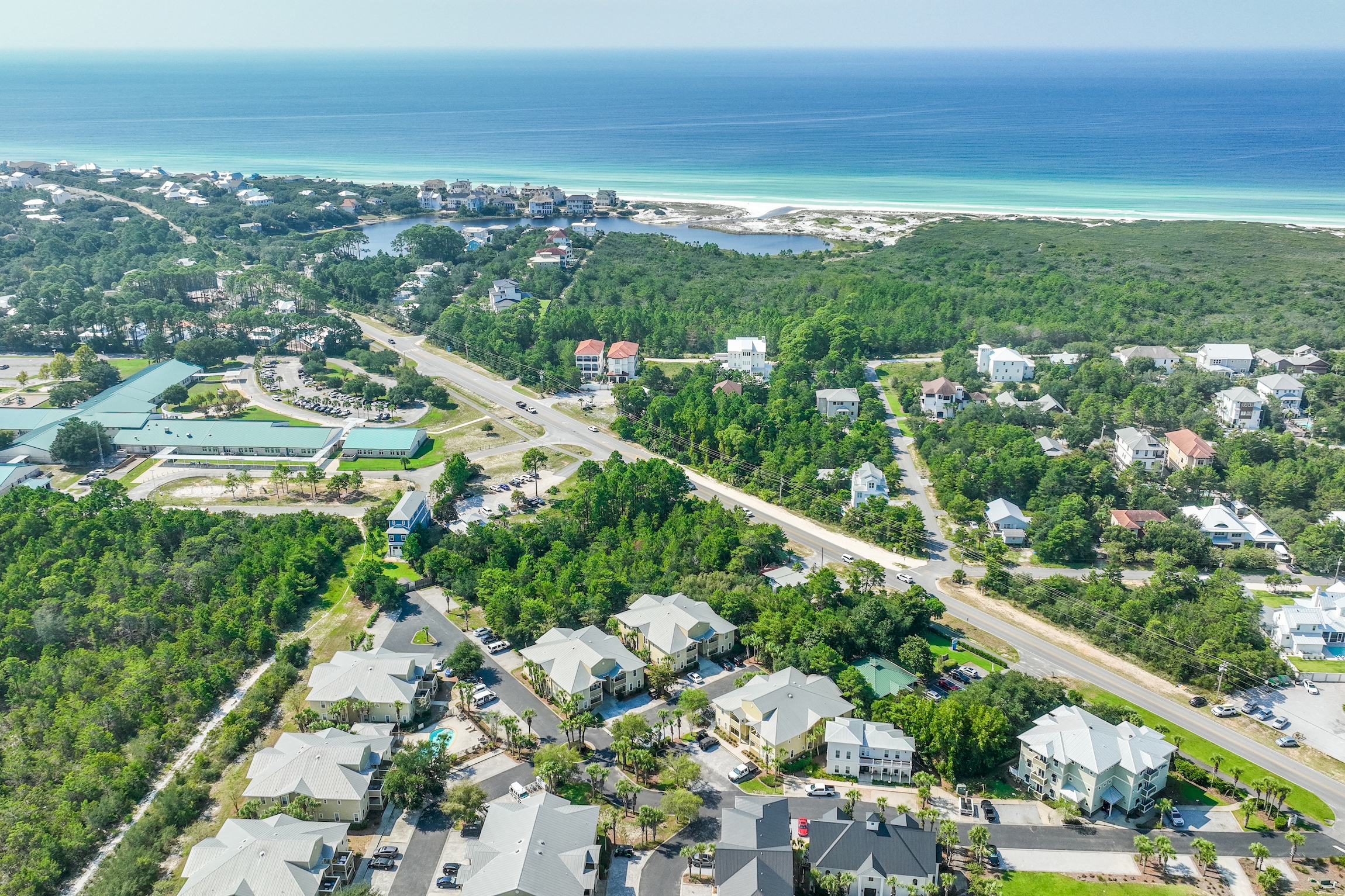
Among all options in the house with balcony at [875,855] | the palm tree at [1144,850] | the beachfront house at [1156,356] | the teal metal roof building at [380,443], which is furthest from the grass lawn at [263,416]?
the beachfront house at [1156,356]

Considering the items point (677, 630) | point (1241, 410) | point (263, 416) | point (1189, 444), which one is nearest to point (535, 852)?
point (677, 630)

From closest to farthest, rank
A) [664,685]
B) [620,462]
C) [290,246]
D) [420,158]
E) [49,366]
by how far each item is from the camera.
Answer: [664,685] < [620,462] < [49,366] < [290,246] < [420,158]

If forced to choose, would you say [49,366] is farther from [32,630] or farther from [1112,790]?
[1112,790]

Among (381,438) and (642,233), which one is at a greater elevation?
(642,233)

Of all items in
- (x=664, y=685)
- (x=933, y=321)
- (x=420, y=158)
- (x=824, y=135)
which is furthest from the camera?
(x=824, y=135)

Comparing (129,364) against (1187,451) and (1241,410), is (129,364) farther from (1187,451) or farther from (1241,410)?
(1241,410)

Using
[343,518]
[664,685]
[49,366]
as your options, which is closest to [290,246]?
[49,366]

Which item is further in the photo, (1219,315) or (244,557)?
(1219,315)

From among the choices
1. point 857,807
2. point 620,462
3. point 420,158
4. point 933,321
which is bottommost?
point 857,807
